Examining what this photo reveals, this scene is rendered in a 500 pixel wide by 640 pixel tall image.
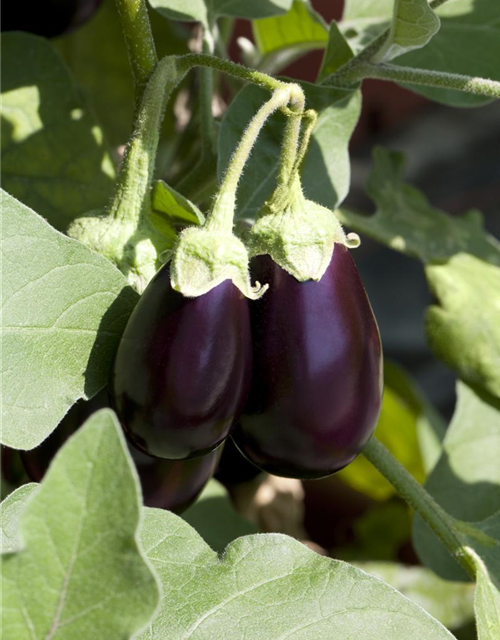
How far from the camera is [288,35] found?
0.84 meters

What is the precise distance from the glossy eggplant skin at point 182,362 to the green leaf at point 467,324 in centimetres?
39

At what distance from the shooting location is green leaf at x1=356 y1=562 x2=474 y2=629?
1.13 meters

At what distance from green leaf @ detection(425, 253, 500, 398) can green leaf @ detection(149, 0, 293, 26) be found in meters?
0.31

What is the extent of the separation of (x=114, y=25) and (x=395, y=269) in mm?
1504

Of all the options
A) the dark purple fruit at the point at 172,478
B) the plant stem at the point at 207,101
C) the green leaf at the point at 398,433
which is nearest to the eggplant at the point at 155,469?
the dark purple fruit at the point at 172,478

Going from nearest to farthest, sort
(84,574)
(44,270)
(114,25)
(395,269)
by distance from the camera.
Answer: (84,574) → (44,270) → (114,25) → (395,269)

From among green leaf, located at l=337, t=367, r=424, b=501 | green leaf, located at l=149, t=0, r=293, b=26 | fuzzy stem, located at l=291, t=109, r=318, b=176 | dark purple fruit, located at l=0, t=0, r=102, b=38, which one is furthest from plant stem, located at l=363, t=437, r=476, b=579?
green leaf, located at l=337, t=367, r=424, b=501

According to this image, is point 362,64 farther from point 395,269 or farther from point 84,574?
point 395,269

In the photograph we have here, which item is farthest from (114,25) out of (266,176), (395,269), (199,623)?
(395,269)

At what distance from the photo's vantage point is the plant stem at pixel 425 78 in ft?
1.88

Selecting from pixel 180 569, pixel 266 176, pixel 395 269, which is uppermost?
pixel 266 176

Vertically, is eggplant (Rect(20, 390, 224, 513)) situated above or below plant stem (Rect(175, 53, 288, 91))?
below

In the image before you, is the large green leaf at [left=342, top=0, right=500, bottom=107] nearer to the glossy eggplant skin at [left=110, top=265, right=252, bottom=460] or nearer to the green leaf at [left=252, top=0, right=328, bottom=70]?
the green leaf at [left=252, top=0, right=328, bottom=70]

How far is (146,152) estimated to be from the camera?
52cm
